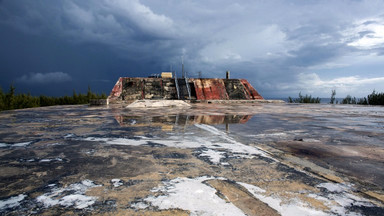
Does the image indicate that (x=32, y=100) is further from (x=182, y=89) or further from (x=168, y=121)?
(x=168, y=121)

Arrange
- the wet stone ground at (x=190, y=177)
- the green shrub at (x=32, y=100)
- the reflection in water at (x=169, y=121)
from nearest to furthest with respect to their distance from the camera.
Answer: the wet stone ground at (x=190, y=177), the reflection in water at (x=169, y=121), the green shrub at (x=32, y=100)

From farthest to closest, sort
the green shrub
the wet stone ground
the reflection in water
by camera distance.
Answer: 1. the green shrub
2. the reflection in water
3. the wet stone ground

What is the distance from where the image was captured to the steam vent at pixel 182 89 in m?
12.6

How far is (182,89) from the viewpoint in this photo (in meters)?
14.0

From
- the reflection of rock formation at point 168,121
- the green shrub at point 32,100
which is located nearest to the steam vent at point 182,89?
the green shrub at point 32,100

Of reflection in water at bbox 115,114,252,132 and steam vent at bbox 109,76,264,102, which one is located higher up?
steam vent at bbox 109,76,264,102

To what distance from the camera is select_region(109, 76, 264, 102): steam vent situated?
497 inches

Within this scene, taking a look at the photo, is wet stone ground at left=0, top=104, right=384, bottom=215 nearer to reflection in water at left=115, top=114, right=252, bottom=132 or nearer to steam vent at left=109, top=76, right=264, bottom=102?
reflection in water at left=115, top=114, right=252, bottom=132

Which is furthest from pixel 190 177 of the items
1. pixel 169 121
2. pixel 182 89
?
pixel 182 89

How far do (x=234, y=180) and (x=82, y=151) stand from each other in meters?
1.49

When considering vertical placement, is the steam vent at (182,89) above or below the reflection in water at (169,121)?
above

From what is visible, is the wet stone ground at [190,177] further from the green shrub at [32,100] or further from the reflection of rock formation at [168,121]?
the green shrub at [32,100]

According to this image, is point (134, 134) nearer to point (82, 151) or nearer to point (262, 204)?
point (82, 151)

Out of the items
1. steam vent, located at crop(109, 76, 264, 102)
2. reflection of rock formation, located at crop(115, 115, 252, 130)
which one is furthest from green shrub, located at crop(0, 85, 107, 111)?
reflection of rock formation, located at crop(115, 115, 252, 130)
